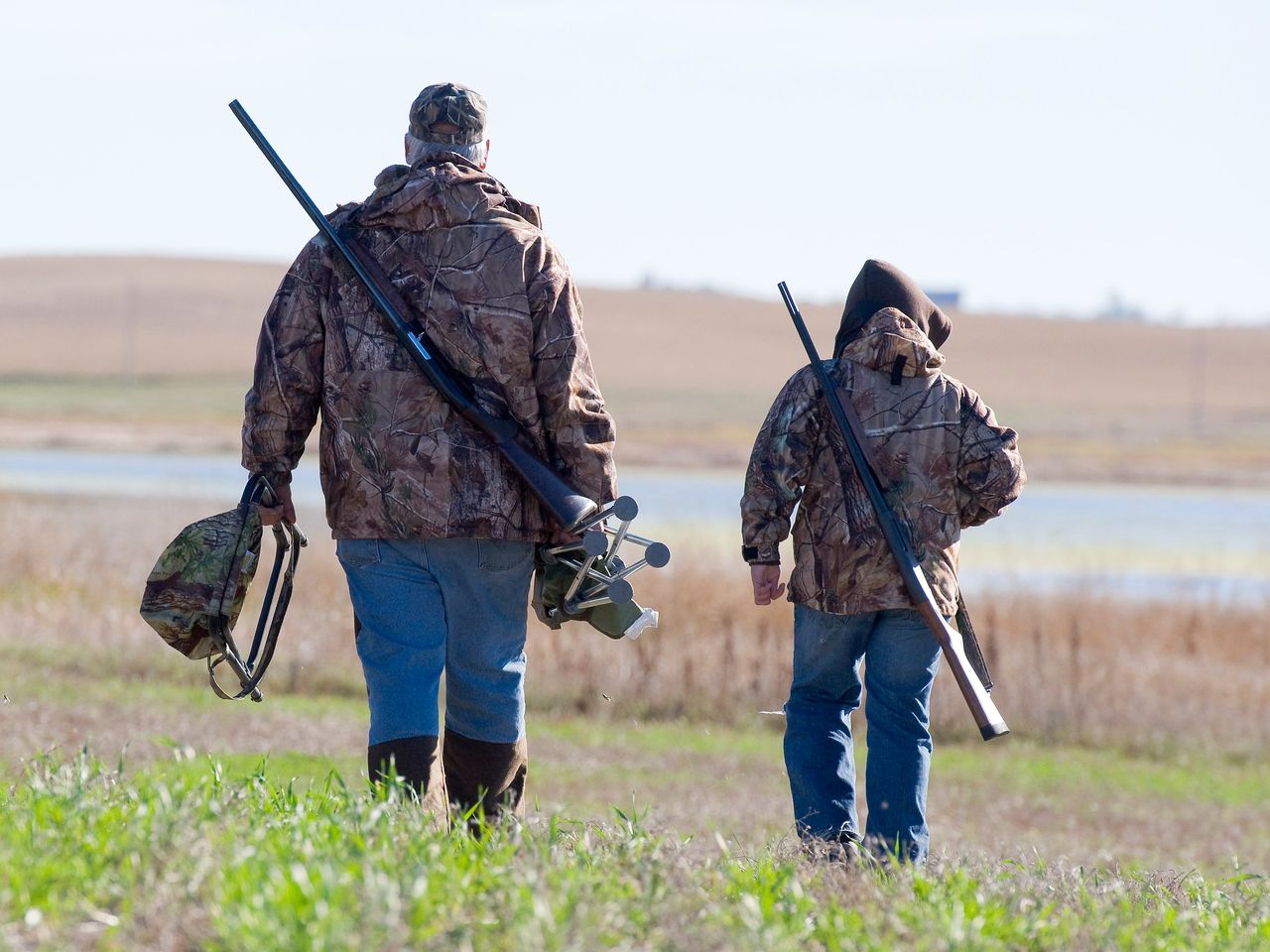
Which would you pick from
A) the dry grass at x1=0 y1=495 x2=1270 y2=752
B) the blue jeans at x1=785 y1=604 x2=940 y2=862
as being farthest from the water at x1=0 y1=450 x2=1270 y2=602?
the blue jeans at x1=785 y1=604 x2=940 y2=862

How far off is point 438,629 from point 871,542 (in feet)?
4.14

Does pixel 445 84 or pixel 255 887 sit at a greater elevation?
pixel 445 84

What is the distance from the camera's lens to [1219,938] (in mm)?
3738

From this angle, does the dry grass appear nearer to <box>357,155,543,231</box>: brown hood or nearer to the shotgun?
the shotgun

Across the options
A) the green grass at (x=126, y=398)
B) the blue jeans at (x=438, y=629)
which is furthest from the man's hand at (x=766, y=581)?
Answer: the green grass at (x=126, y=398)

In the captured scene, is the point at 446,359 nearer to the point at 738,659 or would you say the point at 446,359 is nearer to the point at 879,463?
the point at 879,463

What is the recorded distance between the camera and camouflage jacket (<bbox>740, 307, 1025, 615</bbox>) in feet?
15.9

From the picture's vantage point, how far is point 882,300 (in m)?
5.00

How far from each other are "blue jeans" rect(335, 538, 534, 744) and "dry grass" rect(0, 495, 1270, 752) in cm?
625

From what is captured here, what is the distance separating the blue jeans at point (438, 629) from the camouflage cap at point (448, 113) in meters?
1.07

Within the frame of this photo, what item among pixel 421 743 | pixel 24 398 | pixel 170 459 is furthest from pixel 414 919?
pixel 24 398

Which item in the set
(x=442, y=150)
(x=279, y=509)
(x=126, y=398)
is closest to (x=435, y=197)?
(x=442, y=150)

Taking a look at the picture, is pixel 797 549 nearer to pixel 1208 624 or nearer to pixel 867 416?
pixel 867 416

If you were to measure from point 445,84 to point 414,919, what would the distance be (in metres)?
2.35
